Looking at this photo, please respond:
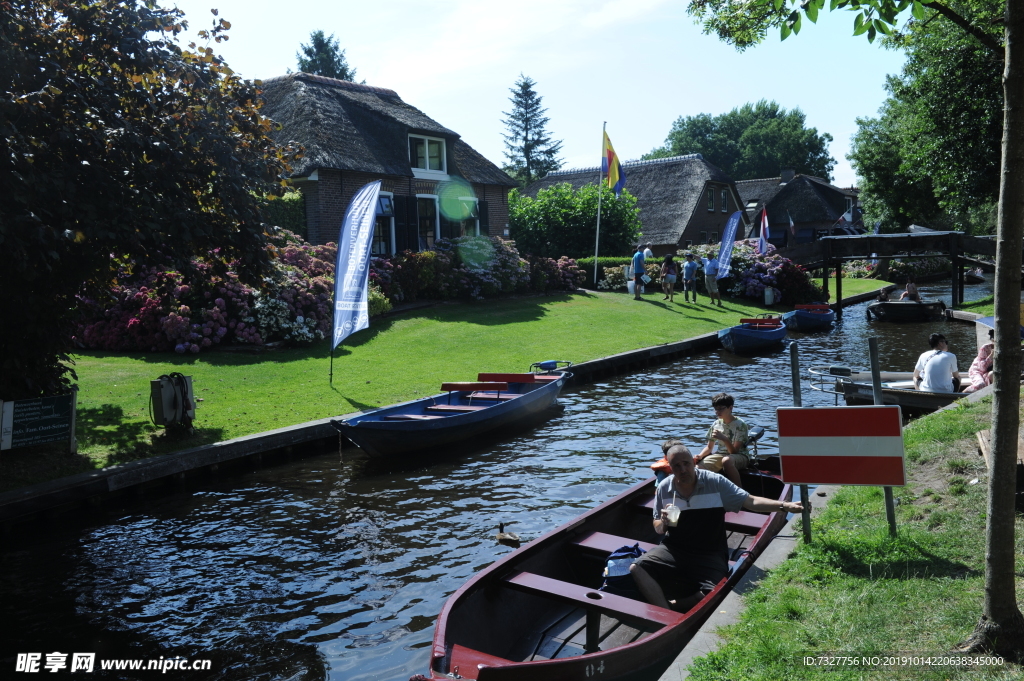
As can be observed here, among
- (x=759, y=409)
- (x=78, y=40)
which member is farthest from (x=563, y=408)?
(x=78, y=40)

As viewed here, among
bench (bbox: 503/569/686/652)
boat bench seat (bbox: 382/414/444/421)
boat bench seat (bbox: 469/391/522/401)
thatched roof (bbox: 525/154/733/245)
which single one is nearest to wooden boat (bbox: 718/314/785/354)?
boat bench seat (bbox: 469/391/522/401)

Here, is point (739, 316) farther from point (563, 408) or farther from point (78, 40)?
point (78, 40)

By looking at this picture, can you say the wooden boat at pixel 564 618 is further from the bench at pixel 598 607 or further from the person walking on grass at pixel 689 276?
the person walking on grass at pixel 689 276

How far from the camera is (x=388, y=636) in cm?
658

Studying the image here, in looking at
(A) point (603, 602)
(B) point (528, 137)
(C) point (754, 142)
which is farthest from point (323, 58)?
(A) point (603, 602)

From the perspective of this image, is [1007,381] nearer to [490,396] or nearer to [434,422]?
[434,422]

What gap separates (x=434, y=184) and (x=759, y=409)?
63.8 feet

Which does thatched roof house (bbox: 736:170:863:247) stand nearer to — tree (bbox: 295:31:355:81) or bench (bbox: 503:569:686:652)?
tree (bbox: 295:31:355:81)

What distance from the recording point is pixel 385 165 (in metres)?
28.8

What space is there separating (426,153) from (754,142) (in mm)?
72561

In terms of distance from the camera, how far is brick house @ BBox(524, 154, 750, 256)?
47.8 meters

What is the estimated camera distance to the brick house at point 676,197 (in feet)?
157

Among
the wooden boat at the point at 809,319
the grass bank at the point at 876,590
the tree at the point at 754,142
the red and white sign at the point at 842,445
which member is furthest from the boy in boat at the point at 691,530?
the tree at the point at 754,142

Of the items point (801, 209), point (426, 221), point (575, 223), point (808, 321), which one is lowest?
point (808, 321)
